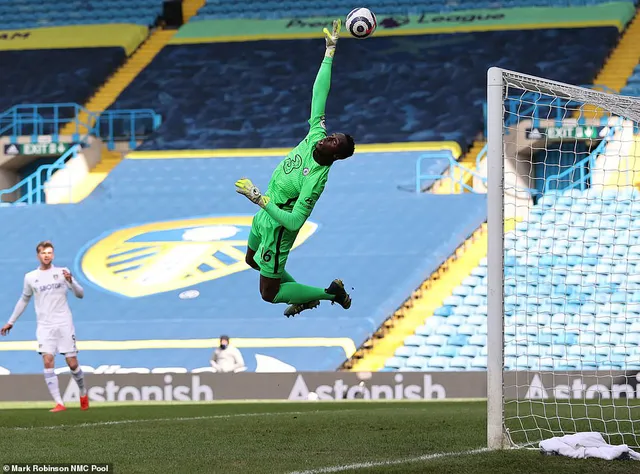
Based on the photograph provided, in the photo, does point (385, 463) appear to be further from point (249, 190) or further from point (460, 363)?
point (460, 363)

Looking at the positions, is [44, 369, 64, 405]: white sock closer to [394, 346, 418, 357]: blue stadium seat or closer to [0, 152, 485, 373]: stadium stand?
[0, 152, 485, 373]: stadium stand

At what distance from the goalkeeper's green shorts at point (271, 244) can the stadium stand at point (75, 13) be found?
24.8 m

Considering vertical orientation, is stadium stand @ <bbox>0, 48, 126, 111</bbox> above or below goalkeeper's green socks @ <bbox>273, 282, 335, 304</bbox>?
above

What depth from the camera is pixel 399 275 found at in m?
21.8

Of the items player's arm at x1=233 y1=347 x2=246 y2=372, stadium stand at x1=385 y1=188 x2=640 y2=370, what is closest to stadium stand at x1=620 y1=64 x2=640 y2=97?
stadium stand at x1=385 y1=188 x2=640 y2=370

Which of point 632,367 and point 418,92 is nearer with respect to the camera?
point 632,367

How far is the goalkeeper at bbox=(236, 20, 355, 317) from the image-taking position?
893cm

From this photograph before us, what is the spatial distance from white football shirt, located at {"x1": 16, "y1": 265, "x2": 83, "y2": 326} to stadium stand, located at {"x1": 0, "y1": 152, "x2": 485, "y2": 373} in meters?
6.77

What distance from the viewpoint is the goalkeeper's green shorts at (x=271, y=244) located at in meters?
9.28

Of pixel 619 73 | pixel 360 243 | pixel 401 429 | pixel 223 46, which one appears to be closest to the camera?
pixel 401 429

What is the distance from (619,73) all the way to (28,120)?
1299cm

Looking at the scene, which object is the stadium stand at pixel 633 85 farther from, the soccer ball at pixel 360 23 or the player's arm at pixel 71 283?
the soccer ball at pixel 360 23

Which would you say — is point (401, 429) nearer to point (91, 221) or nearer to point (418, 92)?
point (91, 221)

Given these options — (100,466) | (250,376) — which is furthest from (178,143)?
(100,466)
